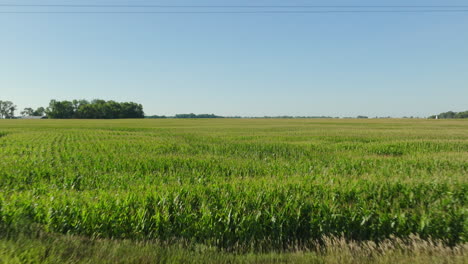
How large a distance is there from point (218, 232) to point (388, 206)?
4.21m

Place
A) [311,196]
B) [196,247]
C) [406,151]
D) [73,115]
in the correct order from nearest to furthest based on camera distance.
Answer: [196,247] → [311,196] → [406,151] → [73,115]

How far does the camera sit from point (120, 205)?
207 inches

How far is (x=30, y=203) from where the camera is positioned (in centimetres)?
543

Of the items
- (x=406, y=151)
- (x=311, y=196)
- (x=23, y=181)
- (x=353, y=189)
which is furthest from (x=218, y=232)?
(x=406, y=151)

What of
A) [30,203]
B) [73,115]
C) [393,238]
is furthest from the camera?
[73,115]

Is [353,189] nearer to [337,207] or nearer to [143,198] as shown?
[337,207]

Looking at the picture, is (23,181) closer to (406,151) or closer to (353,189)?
(353,189)

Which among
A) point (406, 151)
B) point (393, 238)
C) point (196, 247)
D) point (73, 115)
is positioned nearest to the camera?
point (196, 247)

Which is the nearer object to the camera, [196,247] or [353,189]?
[196,247]

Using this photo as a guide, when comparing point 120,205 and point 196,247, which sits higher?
point 120,205

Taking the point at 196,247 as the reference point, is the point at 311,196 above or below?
above

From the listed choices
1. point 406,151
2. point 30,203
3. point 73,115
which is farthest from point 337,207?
point 73,115

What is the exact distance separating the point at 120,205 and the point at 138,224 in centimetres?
76

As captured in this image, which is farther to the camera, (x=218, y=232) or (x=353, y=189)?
(x=353, y=189)
